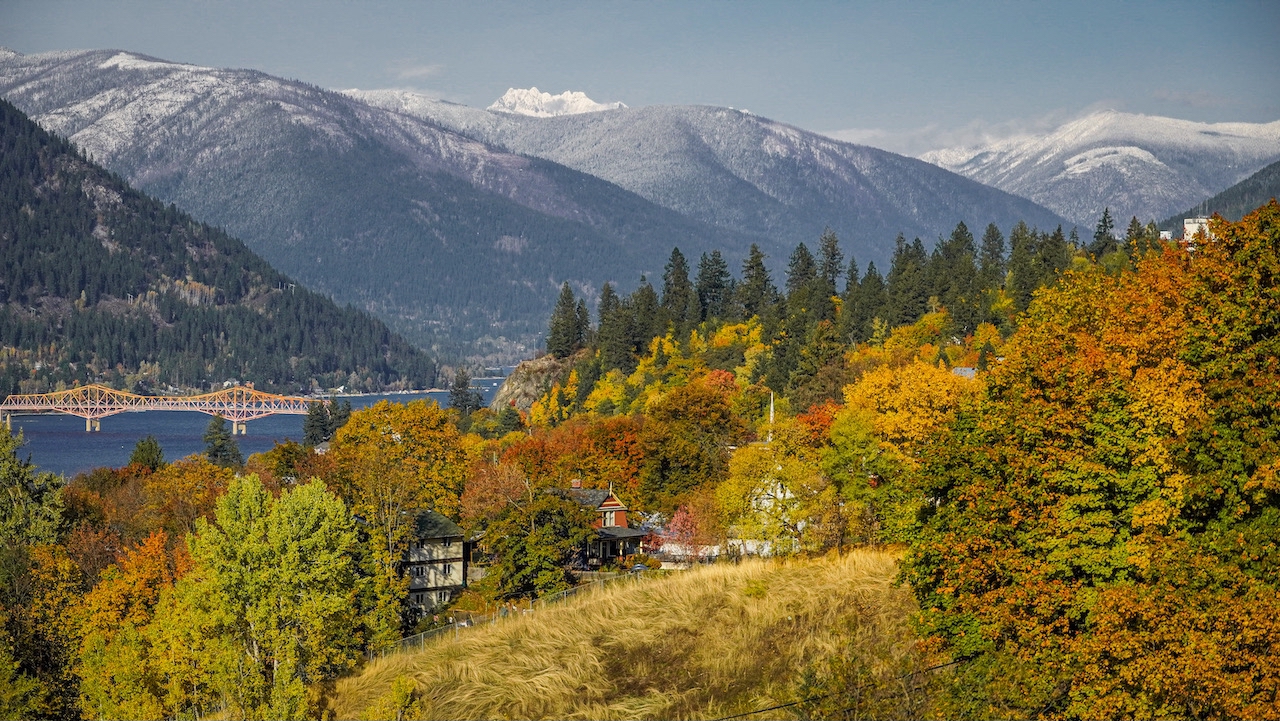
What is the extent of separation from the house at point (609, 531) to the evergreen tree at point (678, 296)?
7289 cm

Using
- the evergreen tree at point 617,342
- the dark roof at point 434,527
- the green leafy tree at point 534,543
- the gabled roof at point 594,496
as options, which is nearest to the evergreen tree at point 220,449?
the evergreen tree at point 617,342

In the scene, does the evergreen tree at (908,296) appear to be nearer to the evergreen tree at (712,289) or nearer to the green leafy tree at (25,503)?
the evergreen tree at (712,289)

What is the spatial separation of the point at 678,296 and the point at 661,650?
132 meters

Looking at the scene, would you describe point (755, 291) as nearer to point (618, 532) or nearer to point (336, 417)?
point (336, 417)

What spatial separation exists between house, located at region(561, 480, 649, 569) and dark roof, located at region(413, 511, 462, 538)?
779 cm

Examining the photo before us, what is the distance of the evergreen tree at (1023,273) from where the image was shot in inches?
4660

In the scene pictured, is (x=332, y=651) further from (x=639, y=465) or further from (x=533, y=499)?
(x=639, y=465)

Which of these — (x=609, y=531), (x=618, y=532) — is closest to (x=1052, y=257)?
(x=618, y=532)

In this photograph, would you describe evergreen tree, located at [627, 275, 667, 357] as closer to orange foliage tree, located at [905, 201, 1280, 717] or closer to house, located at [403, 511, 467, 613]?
house, located at [403, 511, 467, 613]

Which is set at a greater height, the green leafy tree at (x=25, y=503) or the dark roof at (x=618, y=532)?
the green leafy tree at (x=25, y=503)


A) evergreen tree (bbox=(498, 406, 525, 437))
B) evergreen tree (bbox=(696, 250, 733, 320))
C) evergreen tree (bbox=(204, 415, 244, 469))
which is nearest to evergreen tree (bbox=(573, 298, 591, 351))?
evergreen tree (bbox=(696, 250, 733, 320))

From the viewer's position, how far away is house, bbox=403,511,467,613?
248 ft

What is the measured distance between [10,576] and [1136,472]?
55.3 metres

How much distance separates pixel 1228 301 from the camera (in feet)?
102
